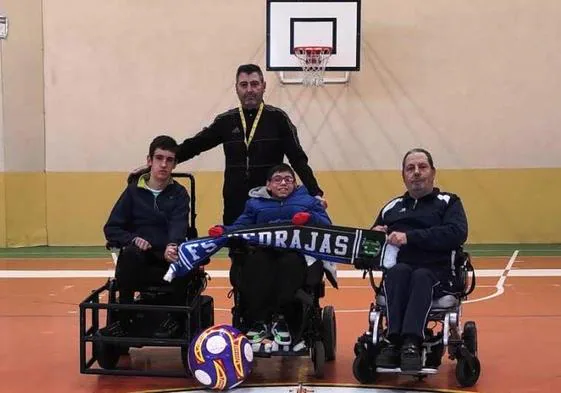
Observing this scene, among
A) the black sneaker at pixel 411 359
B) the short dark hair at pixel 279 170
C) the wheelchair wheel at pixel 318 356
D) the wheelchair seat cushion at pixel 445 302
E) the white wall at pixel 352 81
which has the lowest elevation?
the wheelchair wheel at pixel 318 356

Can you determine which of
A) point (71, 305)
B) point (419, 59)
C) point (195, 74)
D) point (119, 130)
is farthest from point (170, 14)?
point (71, 305)

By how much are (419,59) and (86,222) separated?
421 centimetres

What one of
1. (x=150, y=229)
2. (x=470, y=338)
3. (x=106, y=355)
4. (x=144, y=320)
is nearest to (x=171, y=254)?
(x=150, y=229)

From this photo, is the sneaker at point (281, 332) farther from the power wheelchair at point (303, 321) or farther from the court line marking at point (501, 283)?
the court line marking at point (501, 283)

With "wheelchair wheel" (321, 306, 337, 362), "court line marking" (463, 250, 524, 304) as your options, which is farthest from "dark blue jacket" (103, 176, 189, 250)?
"court line marking" (463, 250, 524, 304)

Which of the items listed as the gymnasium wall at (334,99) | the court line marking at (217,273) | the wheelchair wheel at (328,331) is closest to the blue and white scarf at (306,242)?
the wheelchair wheel at (328,331)

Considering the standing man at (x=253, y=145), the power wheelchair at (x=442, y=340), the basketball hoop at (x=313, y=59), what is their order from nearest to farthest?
the power wheelchair at (x=442, y=340) → the standing man at (x=253, y=145) → the basketball hoop at (x=313, y=59)

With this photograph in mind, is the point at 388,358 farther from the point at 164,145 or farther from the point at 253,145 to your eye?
the point at 164,145

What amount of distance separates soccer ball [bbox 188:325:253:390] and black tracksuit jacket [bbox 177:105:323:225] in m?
0.98

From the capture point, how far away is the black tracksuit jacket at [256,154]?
4410mm

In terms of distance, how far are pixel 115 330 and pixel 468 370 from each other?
1781 mm

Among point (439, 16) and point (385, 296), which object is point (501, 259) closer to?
point (439, 16)

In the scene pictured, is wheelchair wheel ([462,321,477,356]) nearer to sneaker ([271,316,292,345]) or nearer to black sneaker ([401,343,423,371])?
black sneaker ([401,343,423,371])

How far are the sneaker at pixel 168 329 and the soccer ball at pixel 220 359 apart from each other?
31 centimetres
